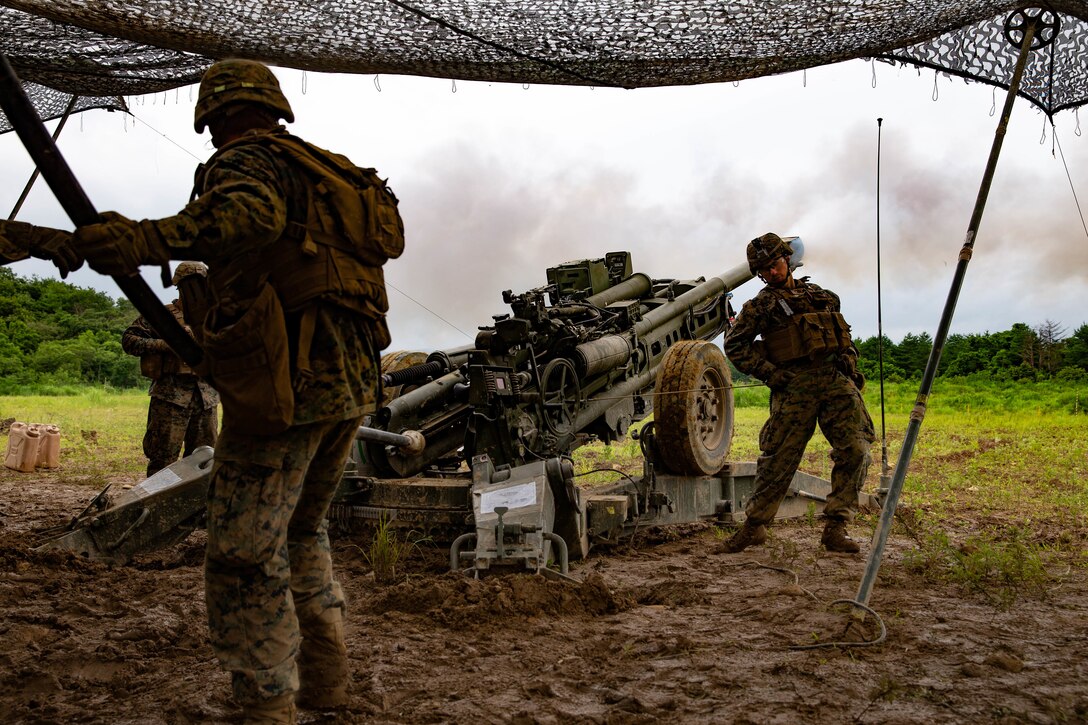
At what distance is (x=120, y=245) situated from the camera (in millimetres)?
2518

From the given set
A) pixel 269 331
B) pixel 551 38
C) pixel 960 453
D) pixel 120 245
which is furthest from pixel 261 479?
pixel 960 453

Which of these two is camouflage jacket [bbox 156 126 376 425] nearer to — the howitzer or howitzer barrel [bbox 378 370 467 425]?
the howitzer

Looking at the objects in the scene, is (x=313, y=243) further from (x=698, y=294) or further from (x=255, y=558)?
(x=698, y=294)

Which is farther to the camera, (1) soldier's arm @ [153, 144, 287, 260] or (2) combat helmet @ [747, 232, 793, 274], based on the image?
(2) combat helmet @ [747, 232, 793, 274]

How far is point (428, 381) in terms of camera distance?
6875 mm

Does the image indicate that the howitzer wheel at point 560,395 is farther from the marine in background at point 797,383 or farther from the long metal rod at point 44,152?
the long metal rod at point 44,152

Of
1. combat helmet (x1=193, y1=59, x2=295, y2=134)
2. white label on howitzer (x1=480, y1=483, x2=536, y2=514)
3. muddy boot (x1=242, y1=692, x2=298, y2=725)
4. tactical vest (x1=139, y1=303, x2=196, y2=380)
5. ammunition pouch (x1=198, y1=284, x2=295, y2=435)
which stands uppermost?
combat helmet (x1=193, y1=59, x2=295, y2=134)

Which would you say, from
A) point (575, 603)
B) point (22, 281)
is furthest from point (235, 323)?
point (22, 281)

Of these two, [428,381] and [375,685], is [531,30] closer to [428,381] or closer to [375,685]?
[428,381]

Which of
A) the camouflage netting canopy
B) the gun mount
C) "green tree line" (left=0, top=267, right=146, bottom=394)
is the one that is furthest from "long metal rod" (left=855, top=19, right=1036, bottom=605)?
"green tree line" (left=0, top=267, right=146, bottom=394)

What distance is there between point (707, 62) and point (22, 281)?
27.1m

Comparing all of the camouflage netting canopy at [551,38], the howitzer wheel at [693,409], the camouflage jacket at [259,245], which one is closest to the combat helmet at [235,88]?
the camouflage jacket at [259,245]

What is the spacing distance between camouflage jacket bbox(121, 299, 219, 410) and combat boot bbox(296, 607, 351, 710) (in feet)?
13.5

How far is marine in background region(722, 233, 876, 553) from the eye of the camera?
19.6 feet
